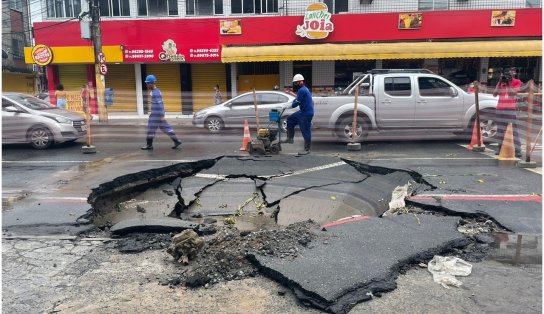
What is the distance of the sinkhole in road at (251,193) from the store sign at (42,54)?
1644 centimetres

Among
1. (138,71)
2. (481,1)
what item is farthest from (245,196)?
(481,1)

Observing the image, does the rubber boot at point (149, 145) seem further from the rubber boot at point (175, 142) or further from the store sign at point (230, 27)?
the store sign at point (230, 27)

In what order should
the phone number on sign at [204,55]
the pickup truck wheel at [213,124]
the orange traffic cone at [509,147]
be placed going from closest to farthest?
the orange traffic cone at [509,147]
the pickup truck wheel at [213,124]
the phone number on sign at [204,55]

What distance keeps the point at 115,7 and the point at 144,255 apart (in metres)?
20.8

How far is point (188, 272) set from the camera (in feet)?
12.7

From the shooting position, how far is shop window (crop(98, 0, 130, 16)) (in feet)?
71.4

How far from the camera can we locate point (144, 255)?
172 inches

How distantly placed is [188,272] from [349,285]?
1471 millimetres

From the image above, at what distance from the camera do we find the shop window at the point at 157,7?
71.5 feet

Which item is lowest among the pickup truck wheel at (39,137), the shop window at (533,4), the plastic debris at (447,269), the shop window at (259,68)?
the plastic debris at (447,269)

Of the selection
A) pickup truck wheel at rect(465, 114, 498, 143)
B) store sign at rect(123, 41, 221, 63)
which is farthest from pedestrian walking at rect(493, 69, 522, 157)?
store sign at rect(123, 41, 221, 63)

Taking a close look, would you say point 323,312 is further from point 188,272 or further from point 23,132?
point 23,132

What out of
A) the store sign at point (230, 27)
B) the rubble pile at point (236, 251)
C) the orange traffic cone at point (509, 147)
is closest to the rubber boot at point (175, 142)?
the rubble pile at point (236, 251)

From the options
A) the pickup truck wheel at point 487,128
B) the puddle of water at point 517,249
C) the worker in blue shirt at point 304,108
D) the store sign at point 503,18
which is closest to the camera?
the puddle of water at point 517,249
